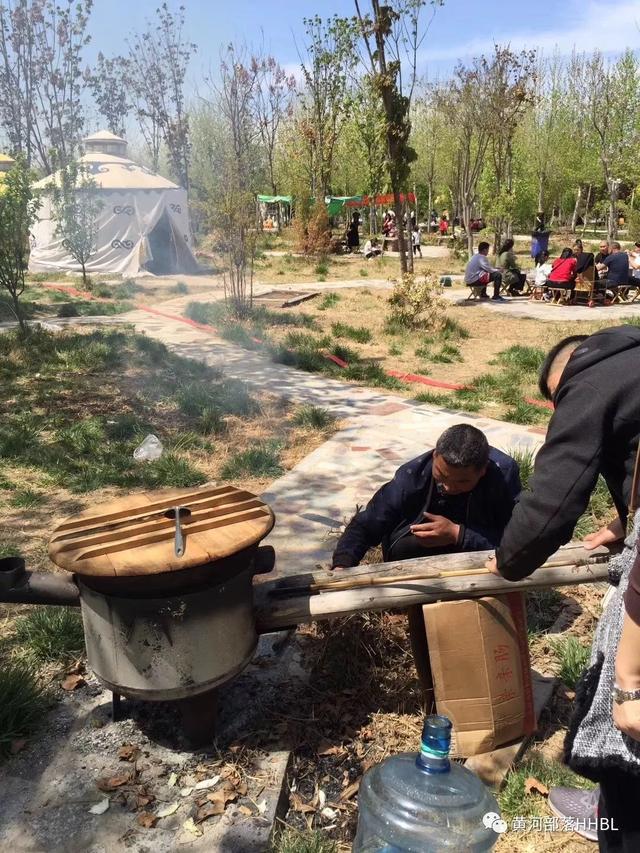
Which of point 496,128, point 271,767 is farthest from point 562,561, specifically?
point 496,128

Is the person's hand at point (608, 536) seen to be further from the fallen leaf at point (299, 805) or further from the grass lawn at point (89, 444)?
the grass lawn at point (89, 444)

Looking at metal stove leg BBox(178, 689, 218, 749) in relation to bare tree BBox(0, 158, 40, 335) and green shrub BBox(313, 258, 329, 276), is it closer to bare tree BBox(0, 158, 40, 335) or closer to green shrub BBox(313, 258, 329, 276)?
bare tree BBox(0, 158, 40, 335)

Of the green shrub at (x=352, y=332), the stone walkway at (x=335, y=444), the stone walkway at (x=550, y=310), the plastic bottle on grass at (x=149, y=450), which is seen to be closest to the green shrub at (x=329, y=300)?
the stone walkway at (x=550, y=310)

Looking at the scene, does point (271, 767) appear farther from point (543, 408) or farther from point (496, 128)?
Result: point (496, 128)

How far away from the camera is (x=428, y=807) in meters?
1.96

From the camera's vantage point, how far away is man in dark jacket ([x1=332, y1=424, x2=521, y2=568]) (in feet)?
9.55

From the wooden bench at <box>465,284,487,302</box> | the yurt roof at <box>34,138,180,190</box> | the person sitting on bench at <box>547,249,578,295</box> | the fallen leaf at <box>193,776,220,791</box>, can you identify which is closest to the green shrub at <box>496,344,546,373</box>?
the person sitting on bench at <box>547,249,578,295</box>

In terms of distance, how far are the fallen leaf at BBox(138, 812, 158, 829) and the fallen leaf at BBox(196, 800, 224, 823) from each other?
5.7 inches

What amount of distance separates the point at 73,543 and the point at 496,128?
78.6 feet

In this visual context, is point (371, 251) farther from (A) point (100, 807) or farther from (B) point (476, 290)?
(A) point (100, 807)

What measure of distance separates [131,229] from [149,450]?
1620 centimetres

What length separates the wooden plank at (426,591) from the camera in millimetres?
2527

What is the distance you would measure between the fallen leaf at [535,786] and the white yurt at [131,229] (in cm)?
1923

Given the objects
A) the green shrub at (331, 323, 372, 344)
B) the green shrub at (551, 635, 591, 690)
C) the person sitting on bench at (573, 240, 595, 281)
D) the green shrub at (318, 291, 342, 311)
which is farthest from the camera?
the person sitting on bench at (573, 240, 595, 281)
